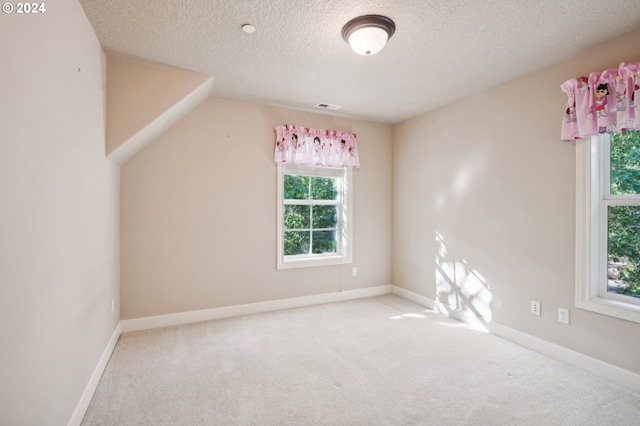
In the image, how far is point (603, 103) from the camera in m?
2.27

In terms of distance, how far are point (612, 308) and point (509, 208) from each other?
3.55 feet

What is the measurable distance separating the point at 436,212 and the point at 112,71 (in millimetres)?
3568

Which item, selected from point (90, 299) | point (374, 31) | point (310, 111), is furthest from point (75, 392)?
point (310, 111)

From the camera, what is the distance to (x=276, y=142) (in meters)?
3.83

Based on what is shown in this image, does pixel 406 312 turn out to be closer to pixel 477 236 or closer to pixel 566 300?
pixel 477 236

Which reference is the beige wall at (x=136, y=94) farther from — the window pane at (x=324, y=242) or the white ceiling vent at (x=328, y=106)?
the window pane at (x=324, y=242)

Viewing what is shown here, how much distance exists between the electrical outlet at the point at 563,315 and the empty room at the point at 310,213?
29mm

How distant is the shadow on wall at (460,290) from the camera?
3.27 meters

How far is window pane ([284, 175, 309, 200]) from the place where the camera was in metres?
4.02

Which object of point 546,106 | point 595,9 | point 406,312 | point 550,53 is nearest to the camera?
point 595,9

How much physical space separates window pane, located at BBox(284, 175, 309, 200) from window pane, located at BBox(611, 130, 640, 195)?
9.79ft

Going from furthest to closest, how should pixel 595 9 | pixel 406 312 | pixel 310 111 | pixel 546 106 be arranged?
1. pixel 310 111
2. pixel 406 312
3. pixel 546 106
4. pixel 595 9

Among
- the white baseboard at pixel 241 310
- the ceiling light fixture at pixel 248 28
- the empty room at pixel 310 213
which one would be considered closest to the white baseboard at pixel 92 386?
the empty room at pixel 310 213

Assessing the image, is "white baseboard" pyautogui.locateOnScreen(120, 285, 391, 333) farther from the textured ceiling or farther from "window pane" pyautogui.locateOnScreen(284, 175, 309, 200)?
the textured ceiling
